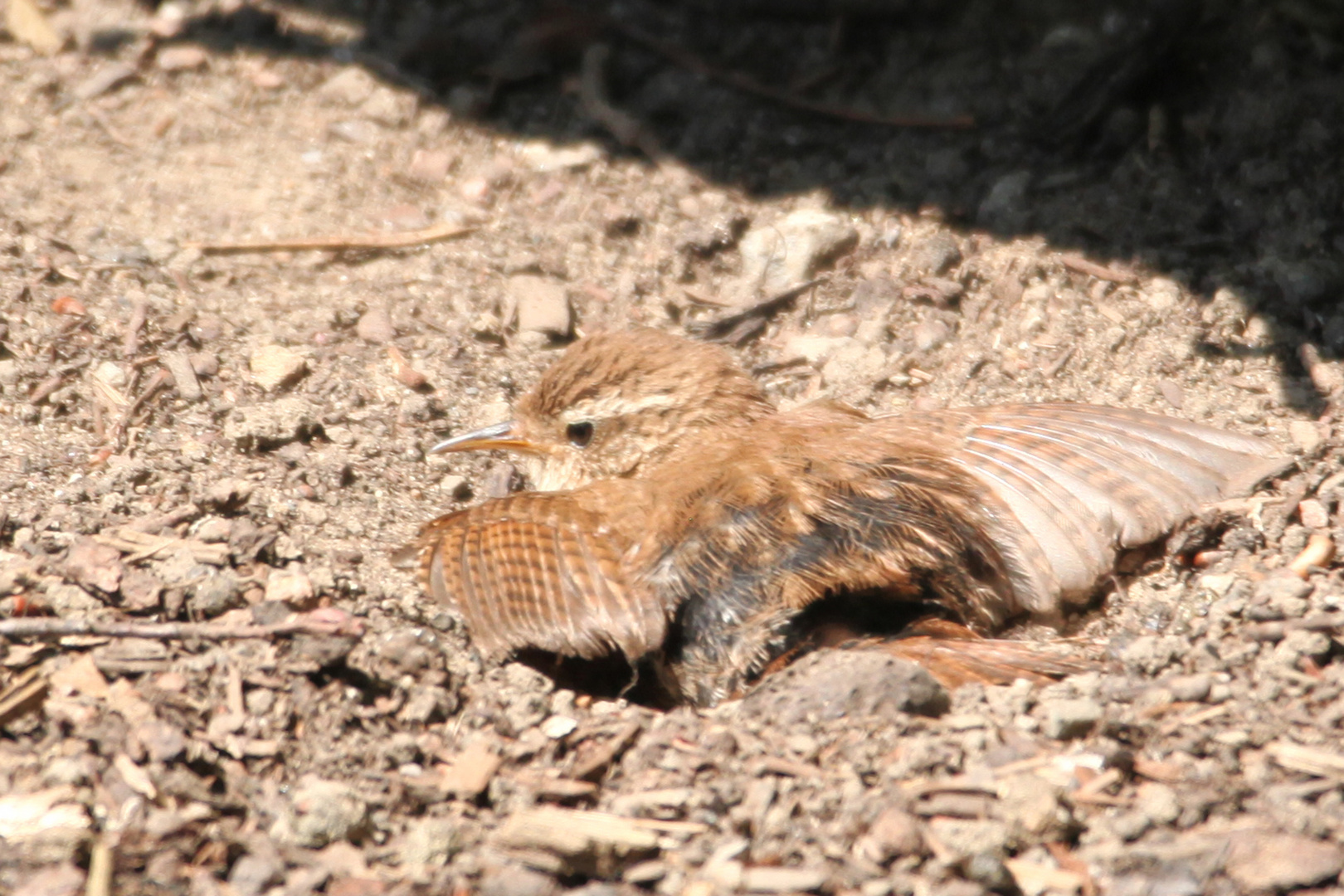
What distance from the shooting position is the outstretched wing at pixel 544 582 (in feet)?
12.0

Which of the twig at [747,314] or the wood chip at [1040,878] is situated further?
the twig at [747,314]

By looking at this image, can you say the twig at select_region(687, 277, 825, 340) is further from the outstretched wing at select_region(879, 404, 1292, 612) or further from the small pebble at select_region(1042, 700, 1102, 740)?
the small pebble at select_region(1042, 700, 1102, 740)

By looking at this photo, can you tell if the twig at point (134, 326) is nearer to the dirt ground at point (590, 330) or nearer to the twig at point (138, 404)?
the dirt ground at point (590, 330)

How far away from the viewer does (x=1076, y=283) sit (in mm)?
5398

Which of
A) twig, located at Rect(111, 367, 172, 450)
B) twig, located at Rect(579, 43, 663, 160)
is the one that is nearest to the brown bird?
twig, located at Rect(111, 367, 172, 450)

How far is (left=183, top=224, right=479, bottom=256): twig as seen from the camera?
18.4 ft

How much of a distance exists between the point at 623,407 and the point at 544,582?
0.96 m

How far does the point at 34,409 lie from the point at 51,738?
1.68 meters

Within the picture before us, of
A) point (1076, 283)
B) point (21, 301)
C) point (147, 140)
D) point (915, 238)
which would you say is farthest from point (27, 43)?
point (1076, 283)

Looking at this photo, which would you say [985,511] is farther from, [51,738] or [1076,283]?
[51,738]

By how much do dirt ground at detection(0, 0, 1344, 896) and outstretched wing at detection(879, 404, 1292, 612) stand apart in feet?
0.44

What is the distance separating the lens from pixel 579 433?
4.64 metres

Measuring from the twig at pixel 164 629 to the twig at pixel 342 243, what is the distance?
2.44 m

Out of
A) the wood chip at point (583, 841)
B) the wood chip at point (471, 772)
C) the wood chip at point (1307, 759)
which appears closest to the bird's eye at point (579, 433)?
the wood chip at point (471, 772)
